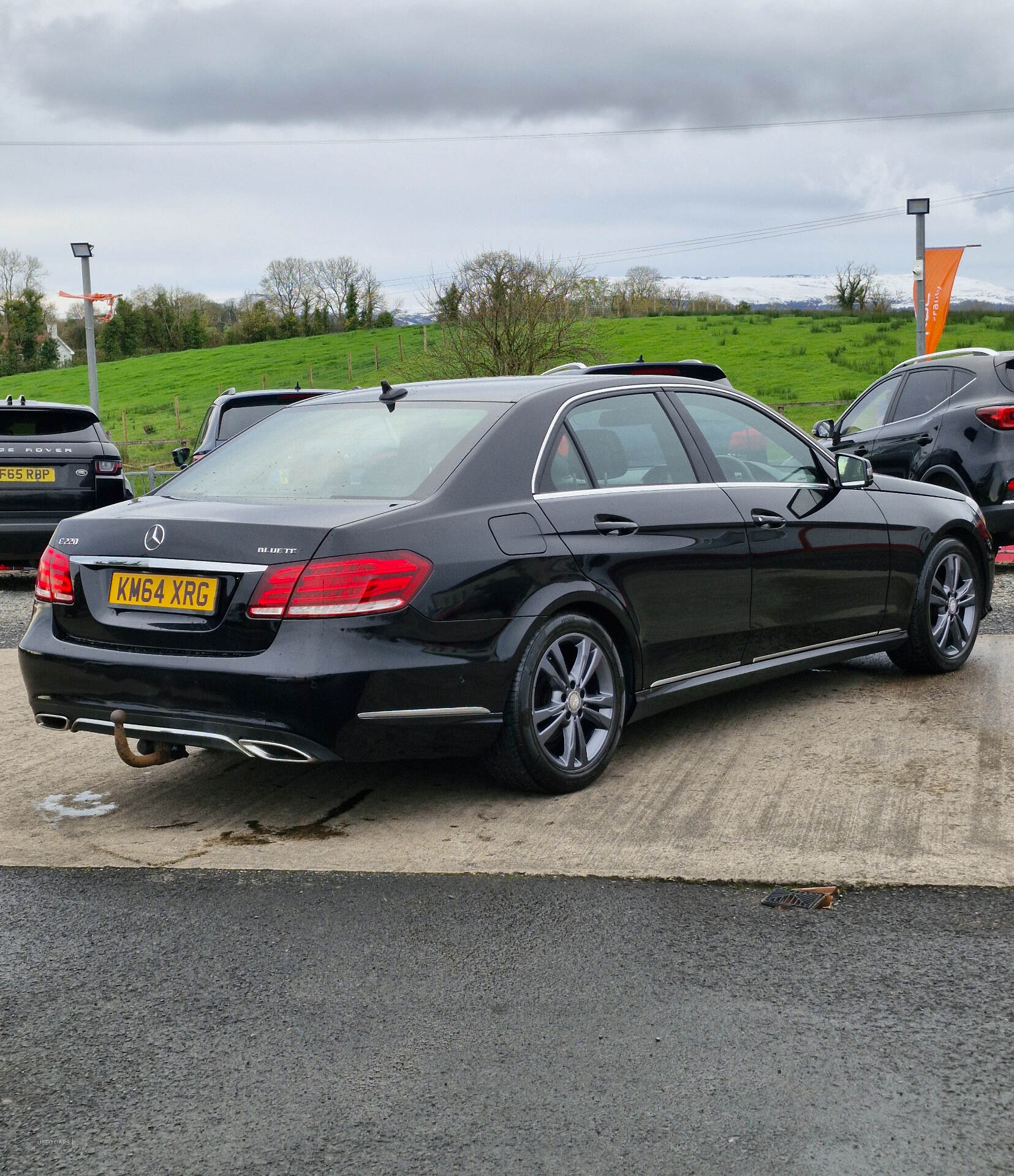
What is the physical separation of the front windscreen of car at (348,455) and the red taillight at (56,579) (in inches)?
19.4

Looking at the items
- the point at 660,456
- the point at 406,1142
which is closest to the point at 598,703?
the point at 660,456

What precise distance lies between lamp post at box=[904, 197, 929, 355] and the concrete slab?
55.7 feet

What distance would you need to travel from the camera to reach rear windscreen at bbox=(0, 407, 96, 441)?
11.6m

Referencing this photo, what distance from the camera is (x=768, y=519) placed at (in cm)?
588

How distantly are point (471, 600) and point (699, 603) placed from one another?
1.28 metres

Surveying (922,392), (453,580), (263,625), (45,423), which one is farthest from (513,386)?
(45,423)

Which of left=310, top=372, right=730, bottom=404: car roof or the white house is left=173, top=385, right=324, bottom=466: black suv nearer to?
left=310, top=372, right=730, bottom=404: car roof

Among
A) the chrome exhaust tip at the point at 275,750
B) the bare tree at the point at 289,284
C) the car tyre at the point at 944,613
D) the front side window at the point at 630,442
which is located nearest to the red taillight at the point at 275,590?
the chrome exhaust tip at the point at 275,750

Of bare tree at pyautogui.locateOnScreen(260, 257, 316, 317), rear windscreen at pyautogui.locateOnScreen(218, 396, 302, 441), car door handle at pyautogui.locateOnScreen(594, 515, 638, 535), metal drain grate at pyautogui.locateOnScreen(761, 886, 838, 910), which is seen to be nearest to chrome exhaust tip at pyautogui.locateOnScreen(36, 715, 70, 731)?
car door handle at pyautogui.locateOnScreen(594, 515, 638, 535)

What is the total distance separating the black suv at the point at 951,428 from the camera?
10609 mm

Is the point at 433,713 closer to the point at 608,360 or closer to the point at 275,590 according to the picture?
the point at 275,590

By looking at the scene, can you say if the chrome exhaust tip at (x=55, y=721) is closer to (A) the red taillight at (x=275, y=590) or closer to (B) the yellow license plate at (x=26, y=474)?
(A) the red taillight at (x=275, y=590)

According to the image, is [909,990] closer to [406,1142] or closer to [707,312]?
[406,1142]

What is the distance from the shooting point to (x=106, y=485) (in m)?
11.9
